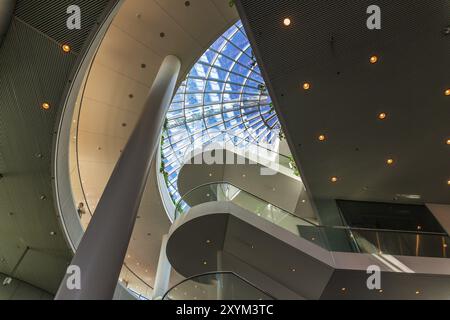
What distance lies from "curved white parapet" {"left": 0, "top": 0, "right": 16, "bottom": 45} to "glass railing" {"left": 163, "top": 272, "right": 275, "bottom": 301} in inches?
227

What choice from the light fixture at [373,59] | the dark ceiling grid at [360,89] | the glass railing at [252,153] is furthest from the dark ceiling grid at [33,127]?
the glass railing at [252,153]

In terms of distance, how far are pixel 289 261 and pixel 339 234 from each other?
1.98 meters

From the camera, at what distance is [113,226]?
4.28 meters

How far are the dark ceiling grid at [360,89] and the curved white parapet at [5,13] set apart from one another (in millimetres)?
4276

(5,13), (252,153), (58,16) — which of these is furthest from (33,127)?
(252,153)

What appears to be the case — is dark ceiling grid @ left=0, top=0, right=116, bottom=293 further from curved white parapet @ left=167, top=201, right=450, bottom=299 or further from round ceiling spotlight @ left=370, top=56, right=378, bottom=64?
round ceiling spotlight @ left=370, top=56, right=378, bottom=64

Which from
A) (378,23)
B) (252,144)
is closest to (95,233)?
(378,23)

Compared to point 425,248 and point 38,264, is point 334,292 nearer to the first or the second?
point 425,248

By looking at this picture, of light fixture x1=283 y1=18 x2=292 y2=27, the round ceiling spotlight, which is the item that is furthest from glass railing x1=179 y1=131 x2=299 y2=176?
light fixture x1=283 y1=18 x2=292 y2=27

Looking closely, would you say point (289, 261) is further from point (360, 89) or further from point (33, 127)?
point (33, 127)

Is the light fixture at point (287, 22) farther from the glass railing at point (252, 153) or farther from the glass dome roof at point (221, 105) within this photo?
the glass railing at point (252, 153)

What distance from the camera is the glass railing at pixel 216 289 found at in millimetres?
5301

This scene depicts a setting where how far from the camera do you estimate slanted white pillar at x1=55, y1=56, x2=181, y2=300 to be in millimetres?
3566
